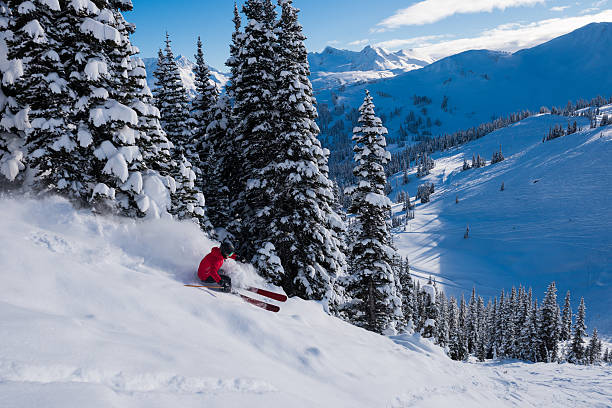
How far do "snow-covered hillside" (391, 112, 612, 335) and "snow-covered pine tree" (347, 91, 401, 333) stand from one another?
4355 inches

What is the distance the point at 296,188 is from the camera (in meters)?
17.7

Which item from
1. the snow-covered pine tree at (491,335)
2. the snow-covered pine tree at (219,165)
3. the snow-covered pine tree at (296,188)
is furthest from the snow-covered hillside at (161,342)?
the snow-covered pine tree at (491,335)

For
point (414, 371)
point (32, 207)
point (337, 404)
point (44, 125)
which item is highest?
point (44, 125)

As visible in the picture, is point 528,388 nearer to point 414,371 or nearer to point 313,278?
point 414,371

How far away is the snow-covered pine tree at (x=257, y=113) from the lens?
18.0m

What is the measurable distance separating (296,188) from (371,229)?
5.60 m

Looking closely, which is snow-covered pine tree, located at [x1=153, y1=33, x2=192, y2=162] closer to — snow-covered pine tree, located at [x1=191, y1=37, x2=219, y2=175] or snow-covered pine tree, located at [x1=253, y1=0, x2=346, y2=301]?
snow-covered pine tree, located at [x1=191, y1=37, x2=219, y2=175]

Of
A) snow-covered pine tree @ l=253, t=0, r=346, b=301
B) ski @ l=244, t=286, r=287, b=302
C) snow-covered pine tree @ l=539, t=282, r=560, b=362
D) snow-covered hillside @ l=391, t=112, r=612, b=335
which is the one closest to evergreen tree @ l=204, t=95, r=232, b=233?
snow-covered pine tree @ l=253, t=0, r=346, b=301

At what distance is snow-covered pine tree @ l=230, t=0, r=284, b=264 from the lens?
1805cm

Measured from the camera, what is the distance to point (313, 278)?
17562mm

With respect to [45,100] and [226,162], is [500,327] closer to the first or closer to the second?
[226,162]

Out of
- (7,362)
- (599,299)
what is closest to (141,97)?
(7,362)

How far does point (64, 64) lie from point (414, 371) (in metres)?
15.5

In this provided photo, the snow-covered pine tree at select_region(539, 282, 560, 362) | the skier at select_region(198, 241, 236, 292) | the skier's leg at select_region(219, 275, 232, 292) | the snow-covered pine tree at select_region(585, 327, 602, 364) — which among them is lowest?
the snow-covered pine tree at select_region(585, 327, 602, 364)
